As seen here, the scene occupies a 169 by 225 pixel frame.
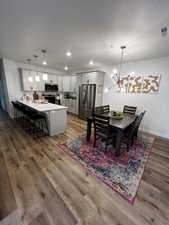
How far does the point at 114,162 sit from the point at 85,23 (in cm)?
280

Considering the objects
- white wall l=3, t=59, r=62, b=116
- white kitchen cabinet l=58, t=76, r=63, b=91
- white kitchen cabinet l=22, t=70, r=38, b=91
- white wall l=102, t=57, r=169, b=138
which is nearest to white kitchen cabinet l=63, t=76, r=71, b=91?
white kitchen cabinet l=58, t=76, r=63, b=91

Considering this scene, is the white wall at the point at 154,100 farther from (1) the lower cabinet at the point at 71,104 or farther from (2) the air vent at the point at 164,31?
(1) the lower cabinet at the point at 71,104

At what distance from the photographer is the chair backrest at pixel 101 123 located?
2201 millimetres

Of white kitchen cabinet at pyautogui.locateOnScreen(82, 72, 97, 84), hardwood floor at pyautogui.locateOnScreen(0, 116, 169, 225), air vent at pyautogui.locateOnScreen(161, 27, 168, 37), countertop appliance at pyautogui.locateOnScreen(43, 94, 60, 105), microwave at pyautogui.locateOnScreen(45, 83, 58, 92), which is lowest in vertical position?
hardwood floor at pyautogui.locateOnScreen(0, 116, 169, 225)

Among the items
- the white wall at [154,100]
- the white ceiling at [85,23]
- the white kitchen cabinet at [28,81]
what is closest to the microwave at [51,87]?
the white kitchen cabinet at [28,81]

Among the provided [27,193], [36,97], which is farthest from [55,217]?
[36,97]

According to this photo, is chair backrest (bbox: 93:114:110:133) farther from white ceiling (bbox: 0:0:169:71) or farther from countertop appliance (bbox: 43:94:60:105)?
countertop appliance (bbox: 43:94:60:105)

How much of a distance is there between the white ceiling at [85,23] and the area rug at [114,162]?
2.67m

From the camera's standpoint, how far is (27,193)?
4.81 feet

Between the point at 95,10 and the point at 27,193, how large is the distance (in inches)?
115

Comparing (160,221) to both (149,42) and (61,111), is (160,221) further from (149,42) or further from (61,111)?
(149,42)

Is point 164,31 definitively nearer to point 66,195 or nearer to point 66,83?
point 66,195

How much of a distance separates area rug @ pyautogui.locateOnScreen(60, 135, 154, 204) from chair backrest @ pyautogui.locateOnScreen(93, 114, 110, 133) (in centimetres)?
58

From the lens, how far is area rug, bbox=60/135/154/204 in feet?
5.40
